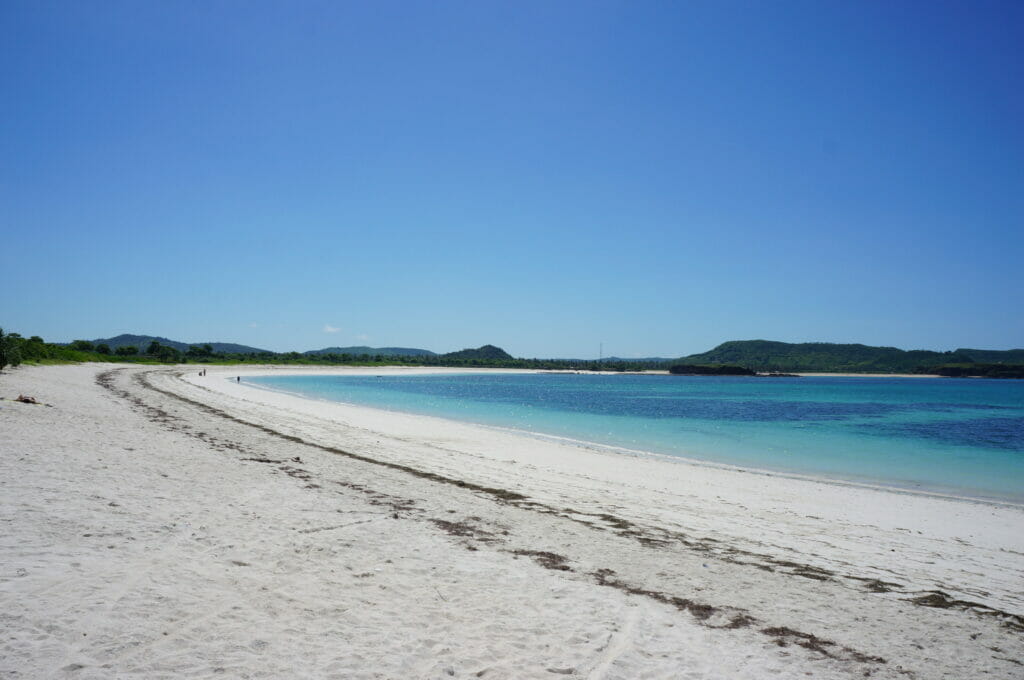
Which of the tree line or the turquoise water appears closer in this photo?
the turquoise water

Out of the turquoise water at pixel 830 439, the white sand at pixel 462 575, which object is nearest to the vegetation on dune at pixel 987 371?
the turquoise water at pixel 830 439

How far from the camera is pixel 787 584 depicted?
718 cm

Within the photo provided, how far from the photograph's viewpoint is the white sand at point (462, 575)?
4.80 metres

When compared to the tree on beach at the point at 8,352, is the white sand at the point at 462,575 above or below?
below

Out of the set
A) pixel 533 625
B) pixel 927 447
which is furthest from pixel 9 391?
pixel 927 447

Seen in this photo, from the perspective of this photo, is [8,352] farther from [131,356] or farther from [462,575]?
[131,356]

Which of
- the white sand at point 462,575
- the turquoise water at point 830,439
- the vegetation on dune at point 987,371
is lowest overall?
the turquoise water at point 830,439

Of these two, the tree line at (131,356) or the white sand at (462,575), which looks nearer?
the white sand at (462,575)

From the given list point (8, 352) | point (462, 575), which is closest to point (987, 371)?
point (462, 575)

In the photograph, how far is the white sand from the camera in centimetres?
480

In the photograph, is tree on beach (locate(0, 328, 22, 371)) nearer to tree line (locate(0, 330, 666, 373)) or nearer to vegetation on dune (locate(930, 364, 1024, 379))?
tree line (locate(0, 330, 666, 373))

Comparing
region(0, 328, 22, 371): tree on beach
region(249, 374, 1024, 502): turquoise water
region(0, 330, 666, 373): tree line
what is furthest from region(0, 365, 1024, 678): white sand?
region(0, 330, 666, 373): tree line

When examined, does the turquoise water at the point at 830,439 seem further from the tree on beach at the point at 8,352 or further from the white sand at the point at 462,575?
the tree on beach at the point at 8,352

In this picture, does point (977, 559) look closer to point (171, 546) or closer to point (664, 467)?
point (664, 467)
